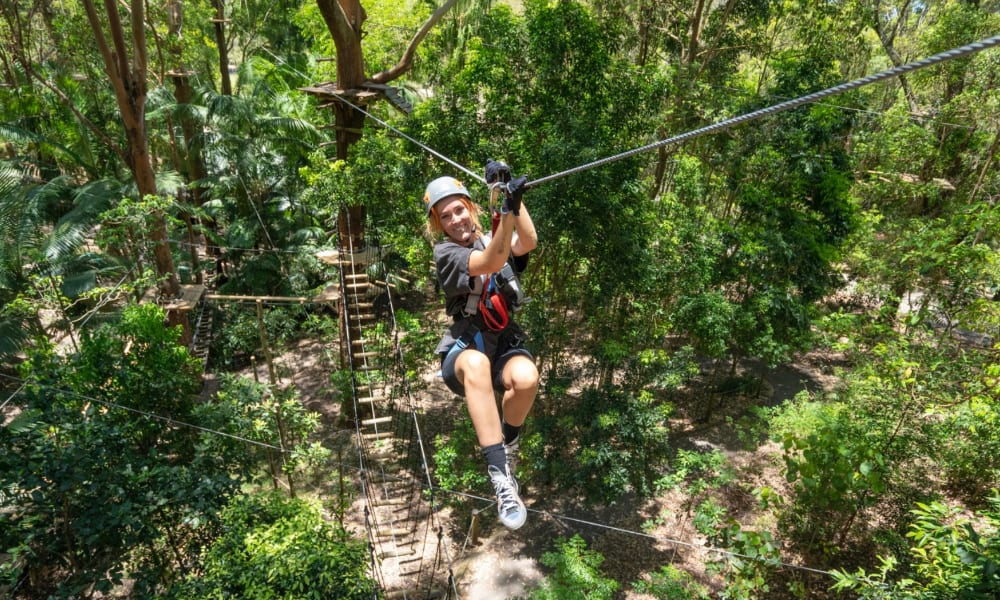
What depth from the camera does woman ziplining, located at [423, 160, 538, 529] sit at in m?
2.43

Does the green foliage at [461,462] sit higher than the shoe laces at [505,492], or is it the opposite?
the shoe laces at [505,492]

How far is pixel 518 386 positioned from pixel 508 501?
1.75 ft

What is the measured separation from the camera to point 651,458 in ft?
21.1

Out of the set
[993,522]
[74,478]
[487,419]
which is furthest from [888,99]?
[74,478]

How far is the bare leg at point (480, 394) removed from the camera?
2439 mm

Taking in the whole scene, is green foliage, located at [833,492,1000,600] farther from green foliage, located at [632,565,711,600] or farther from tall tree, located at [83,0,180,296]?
tall tree, located at [83,0,180,296]

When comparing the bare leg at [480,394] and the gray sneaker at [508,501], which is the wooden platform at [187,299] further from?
the gray sneaker at [508,501]

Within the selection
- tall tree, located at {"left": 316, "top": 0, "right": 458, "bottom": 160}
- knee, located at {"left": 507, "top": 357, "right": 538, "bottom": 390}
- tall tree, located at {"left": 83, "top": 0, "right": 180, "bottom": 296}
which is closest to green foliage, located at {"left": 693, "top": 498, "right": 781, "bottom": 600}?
knee, located at {"left": 507, "top": 357, "right": 538, "bottom": 390}

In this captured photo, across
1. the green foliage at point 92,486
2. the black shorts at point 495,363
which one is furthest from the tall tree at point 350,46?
the black shorts at point 495,363

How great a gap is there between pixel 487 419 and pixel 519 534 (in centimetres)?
534

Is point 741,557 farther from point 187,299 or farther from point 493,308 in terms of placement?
point 187,299

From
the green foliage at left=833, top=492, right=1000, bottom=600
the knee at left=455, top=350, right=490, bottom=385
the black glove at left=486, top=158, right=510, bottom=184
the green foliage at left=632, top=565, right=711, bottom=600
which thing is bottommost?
the green foliage at left=632, top=565, right=711, bottom=600

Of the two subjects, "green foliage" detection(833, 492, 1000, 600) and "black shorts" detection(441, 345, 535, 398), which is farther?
"green foliage" detection(833, 492, 1000, 600)

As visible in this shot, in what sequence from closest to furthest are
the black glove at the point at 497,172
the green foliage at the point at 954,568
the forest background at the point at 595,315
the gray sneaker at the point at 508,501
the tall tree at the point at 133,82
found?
the black glove at the point at 497,172
the gray sneaker at the point at 508,501
the green foliage at the point at 954,568
the forest background at the point at 595,315
the tall tree at the point at 133,82
